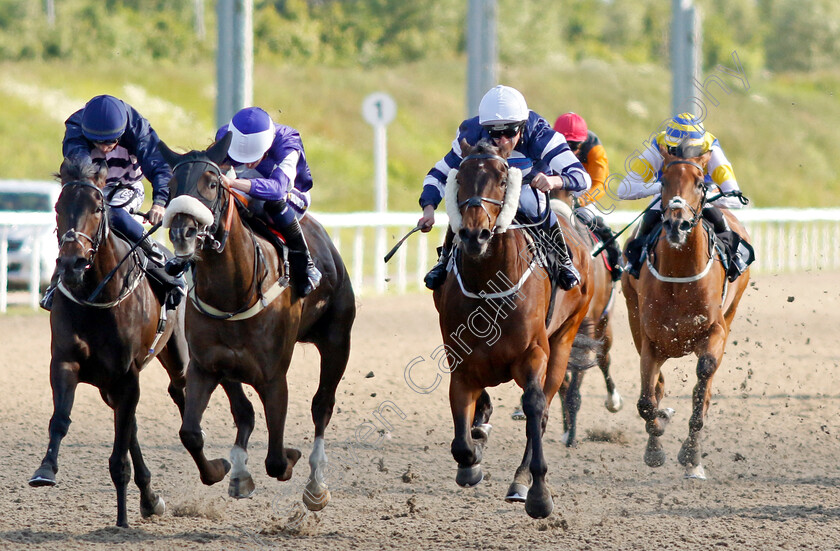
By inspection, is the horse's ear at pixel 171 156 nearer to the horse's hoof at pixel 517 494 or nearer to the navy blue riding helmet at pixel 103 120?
the navy blue riding helmet at pixel 103 120

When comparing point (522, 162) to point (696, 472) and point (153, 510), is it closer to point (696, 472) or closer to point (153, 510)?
point (696, 472)

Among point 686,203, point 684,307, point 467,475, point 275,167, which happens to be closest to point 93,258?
point 275,167

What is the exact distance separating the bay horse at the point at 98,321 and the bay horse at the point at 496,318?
4.04 feet

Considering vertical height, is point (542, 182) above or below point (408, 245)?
above

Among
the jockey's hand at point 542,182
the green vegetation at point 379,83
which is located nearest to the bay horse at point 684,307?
the jockey's hand at point 542,182

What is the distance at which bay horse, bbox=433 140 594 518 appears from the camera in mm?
5156

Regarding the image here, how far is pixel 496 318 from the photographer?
17.8 feet

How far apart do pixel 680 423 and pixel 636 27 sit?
55.5 m

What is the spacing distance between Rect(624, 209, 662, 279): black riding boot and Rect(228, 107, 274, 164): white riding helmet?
108 inches

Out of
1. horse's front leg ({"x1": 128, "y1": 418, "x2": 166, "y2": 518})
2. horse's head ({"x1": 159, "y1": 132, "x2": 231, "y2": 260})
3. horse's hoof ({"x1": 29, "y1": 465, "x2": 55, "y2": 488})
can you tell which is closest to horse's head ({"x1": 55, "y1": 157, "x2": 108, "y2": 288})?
horse's head ({"x1": 159, "y1": 132, "x2": 231, "y2": 260})

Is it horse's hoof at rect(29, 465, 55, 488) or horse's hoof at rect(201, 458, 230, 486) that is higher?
horse's hoof at rect(29, 465, 55, 488)

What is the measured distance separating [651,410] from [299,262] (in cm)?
243

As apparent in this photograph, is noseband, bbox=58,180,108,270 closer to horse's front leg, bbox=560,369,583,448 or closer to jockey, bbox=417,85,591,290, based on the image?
jockey, bbox=417,85,591,290

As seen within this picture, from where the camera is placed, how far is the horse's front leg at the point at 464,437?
212 inches
